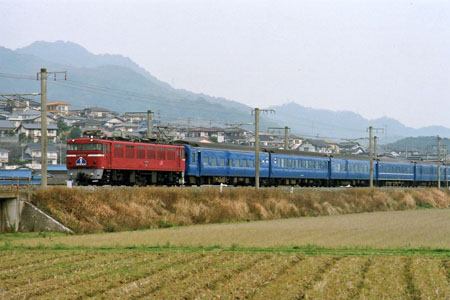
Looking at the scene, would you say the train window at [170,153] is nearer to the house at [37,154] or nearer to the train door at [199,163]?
the train door at [199,163]

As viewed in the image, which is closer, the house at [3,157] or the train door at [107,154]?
the train door at [107,154]

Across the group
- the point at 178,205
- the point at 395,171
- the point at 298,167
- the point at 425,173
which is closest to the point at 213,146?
the point at 178,205

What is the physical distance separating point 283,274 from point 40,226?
18821 mm

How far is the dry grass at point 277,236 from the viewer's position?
3186cm

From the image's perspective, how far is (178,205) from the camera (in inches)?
1790

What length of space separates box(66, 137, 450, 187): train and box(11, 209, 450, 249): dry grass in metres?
7.50

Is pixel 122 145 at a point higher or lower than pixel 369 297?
higher

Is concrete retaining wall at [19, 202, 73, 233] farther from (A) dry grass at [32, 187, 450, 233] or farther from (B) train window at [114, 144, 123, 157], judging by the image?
(B) train window at [114, 144, 123, 157]

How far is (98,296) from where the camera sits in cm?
1789

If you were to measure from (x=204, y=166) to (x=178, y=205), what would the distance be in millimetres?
12996

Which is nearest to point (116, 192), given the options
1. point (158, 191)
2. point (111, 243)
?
point (158, 191)

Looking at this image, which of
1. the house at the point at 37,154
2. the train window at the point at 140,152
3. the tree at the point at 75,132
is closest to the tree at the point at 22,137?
the house at the point at 37,154

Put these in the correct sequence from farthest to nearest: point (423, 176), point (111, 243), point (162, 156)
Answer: point (423, 176) < point (162, 156) < point (111, 243)

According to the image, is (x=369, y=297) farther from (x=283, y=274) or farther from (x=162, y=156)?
(x=162, y=156)
